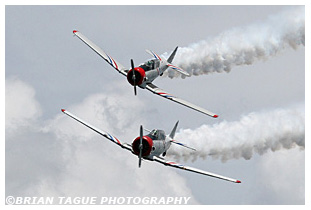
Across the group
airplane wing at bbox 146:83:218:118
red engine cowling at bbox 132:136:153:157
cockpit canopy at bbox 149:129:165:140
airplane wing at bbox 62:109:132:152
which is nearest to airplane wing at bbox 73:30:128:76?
airplane wing at bbox 146:83:218:118

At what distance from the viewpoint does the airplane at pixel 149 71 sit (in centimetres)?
6756

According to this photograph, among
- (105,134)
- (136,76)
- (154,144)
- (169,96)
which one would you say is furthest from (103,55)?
(154,144)

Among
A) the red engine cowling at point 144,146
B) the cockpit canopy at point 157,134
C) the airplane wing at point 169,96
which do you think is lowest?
the red engine cowling at point 144,146

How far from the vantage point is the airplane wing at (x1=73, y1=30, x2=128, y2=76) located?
229 feet

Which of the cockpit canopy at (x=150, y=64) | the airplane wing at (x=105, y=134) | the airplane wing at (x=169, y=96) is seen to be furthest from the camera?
the cockpit canopy at (x=150, y=64)

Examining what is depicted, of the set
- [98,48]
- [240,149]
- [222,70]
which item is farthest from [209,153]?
[98,48]

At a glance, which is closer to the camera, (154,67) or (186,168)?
(186,168)

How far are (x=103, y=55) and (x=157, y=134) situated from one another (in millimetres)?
9559

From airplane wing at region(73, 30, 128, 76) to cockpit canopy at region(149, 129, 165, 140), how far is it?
554cm

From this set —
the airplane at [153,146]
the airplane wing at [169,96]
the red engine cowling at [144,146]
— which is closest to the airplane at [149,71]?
the airplane wing at [169,96]

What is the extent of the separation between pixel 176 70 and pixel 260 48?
6713 millimetres

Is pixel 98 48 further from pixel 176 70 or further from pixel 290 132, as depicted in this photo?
pixel 290 132

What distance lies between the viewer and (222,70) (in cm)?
7244

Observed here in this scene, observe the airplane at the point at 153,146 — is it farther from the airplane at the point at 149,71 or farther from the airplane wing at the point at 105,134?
the airplane at the point at 149,71
